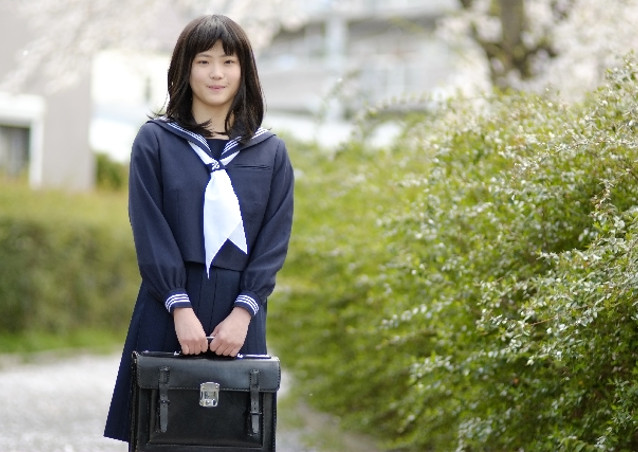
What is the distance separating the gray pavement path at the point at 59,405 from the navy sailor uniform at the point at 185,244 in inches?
138

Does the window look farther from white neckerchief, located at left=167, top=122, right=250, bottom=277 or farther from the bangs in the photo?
white neckerchief, located at left=167, top=122, right=250, bottom=277

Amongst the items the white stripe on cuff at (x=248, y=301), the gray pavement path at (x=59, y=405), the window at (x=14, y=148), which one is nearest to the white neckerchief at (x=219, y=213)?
the white stripe on cuff at (x=248, y=301)

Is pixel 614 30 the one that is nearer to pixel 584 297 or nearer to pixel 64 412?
pixel 64 412

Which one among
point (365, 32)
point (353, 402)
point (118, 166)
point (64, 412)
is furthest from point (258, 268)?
point (365, 32)

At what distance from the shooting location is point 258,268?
A: 3338mm

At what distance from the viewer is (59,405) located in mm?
8992

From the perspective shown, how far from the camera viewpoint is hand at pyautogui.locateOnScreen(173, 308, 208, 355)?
3189 mm

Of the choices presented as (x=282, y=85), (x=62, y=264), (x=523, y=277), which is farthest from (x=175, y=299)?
(x=282, y=85)

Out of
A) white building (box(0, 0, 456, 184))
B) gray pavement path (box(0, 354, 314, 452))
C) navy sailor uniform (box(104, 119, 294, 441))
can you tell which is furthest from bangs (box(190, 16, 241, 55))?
gray pavement path (box(0, 354, 314, 452))

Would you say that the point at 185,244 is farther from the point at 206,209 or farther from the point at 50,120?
the point at 50,120

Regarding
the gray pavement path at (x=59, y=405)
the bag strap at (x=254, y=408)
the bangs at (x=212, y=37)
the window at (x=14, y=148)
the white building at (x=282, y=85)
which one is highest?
the white building at (x=282, y=85)

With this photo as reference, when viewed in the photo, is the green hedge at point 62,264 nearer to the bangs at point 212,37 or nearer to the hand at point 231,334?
the bangs at point 212,37

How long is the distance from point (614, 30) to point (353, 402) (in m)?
5.44

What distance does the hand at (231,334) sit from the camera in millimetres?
3213
